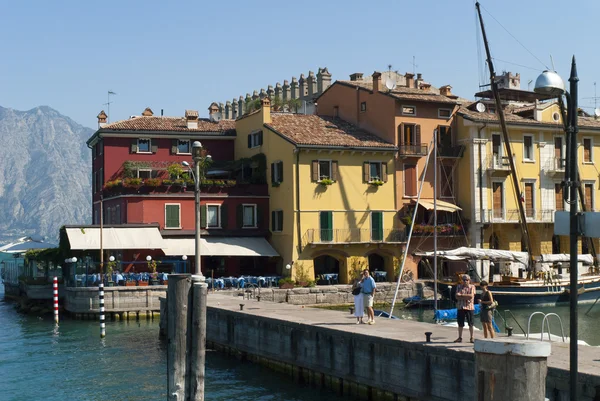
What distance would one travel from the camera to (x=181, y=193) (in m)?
55.7

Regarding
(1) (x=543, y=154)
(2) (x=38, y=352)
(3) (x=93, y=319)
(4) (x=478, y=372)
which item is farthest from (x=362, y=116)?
(4) (x=478, y=372)

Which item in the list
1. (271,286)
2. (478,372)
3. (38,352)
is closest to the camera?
(478,372)

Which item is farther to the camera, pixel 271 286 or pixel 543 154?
pixel 543 154

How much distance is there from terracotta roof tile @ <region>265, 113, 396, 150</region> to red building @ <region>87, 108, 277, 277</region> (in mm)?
3061

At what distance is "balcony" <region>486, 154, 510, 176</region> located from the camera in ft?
196

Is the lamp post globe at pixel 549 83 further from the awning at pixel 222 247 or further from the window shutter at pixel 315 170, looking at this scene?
the window shutter at pixel 315 170

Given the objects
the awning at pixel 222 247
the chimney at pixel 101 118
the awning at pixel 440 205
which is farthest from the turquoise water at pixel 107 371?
the awning at pixel 440 205

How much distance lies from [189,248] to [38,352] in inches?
729

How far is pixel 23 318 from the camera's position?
49.4m

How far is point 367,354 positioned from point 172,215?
32754 mm

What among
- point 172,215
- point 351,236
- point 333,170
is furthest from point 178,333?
point 351,236

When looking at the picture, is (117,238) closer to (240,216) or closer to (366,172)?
(240,216)

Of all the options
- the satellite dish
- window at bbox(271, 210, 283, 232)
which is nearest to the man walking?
window at bbox(271, 210, 283, 232)

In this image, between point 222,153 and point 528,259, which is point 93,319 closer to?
point 222,153
